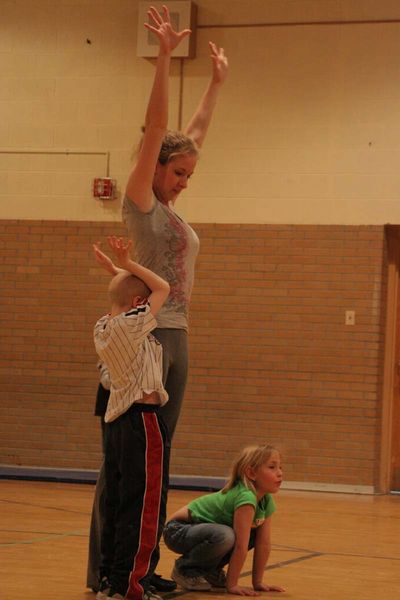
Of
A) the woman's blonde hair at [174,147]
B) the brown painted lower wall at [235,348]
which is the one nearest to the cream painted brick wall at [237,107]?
the brown painted lower wall at [235,348]

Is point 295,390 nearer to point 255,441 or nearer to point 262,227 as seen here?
point 255,441

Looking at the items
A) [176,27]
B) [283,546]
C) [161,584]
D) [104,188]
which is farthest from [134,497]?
[176,27]

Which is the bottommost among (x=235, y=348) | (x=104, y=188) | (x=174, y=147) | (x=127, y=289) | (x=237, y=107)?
(x=235, y=348)

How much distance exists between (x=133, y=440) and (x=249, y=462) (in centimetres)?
80

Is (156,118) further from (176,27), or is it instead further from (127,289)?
(176,27)

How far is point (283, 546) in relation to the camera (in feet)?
18.9

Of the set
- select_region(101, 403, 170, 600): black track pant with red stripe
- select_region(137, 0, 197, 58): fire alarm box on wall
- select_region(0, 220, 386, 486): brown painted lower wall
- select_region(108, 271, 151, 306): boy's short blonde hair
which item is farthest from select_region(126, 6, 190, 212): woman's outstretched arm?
select_region(137, 0, 197, 58): fire alarm box on wall

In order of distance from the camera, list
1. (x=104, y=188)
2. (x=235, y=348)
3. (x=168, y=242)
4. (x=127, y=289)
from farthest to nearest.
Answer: (x=104, y=188), (x=235, y=348), (x=168, y=242), (x=127, y=289)

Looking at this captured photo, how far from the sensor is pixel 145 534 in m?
3.54

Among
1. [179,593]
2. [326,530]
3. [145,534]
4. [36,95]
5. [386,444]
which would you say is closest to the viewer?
[145,534]

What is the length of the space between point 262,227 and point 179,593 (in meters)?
6.14

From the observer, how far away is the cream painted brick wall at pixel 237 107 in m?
9.74

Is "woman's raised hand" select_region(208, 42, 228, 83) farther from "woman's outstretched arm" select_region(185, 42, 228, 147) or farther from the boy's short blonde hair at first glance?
the boy's short blonde hair

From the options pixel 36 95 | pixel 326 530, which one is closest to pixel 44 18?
pixel 36 95
